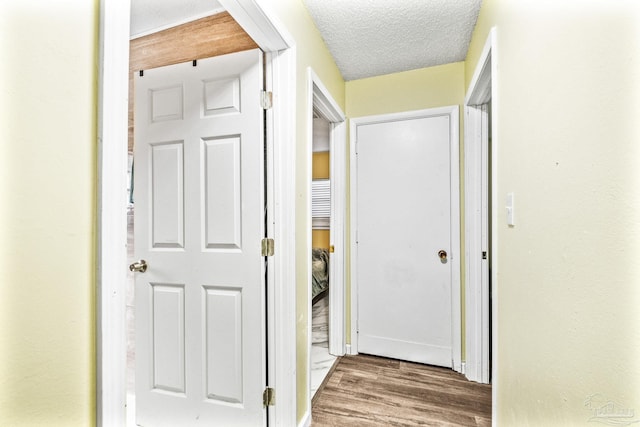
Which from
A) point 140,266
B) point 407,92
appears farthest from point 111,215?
point 407,92

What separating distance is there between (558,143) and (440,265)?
1.66 meters

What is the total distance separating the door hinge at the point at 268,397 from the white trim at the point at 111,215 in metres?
0.94

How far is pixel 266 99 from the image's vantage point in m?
1.47

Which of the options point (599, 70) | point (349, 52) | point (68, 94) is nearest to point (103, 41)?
point (68, 94)

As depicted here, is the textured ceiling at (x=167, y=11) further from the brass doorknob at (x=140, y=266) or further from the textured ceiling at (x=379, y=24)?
the brass doorknob at (x=140, y=266)

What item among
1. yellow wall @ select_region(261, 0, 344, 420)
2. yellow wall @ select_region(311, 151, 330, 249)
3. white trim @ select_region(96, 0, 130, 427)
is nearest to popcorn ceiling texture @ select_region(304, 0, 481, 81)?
yellow wall @ select_region(261, 0, 344, 420)

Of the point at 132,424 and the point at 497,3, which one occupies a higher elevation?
the point at 497,3

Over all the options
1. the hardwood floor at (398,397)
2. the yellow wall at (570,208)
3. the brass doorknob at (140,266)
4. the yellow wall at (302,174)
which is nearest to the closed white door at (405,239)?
the hardwood floor at (398,397)

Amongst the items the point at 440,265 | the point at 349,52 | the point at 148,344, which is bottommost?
the point at 148,344

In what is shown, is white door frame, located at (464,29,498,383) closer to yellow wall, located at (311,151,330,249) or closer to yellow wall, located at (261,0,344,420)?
yellow wall, located at (261,0,344,420)

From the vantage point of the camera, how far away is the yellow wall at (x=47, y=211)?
1.54ft

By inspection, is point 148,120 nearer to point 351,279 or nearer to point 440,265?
point 351,279

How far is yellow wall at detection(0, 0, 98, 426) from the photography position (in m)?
0.47

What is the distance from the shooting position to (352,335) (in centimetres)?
261
